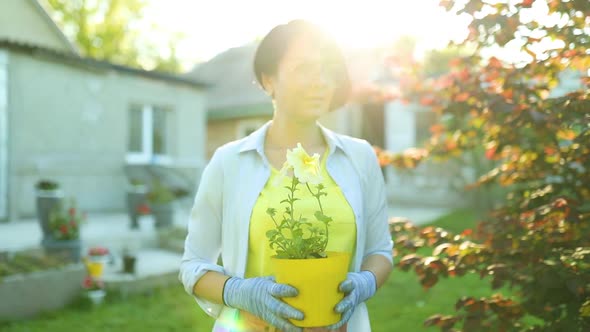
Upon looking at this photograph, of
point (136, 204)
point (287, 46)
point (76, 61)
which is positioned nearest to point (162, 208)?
point (136, 204)

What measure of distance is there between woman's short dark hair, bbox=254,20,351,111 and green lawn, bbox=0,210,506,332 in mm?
3693

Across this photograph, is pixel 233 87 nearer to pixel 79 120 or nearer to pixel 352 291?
pixel 79 120

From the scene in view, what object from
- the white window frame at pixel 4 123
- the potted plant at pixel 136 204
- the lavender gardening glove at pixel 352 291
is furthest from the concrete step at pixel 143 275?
the lavender gardening glove at pixel 352 291

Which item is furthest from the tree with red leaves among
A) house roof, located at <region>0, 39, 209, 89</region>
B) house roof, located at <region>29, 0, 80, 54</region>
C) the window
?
house roof, located at <region>29, 0, 80, 54</region>

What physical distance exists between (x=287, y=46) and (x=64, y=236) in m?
5.84

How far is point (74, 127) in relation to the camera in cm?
1237

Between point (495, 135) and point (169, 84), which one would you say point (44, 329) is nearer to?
point (495, 135)

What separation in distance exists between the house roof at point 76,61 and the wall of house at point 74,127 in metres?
0.12

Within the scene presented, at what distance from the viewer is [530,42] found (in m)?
2.46

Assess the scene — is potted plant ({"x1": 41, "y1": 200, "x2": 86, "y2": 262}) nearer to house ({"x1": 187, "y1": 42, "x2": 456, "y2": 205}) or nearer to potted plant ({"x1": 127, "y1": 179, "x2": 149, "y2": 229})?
potted plant ({"x1": 127, "y1": 179, "x2": 149, "y2": 229})

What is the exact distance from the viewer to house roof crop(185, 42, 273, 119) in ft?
61.7

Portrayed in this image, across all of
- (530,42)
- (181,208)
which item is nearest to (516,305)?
(530,42)

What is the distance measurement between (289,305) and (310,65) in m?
0.78

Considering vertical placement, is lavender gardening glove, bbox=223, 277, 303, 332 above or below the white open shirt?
below
